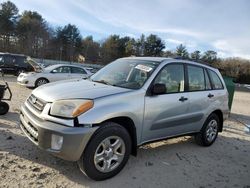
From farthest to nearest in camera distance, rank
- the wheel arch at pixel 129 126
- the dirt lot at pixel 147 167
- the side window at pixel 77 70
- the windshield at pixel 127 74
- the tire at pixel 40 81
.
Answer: the side window at pixel 77 70
the tire at pixel 40 81
the windshield at pixel 127 74
the wheel arch at pixel 129 126
the dirt lot at pixel 147 167

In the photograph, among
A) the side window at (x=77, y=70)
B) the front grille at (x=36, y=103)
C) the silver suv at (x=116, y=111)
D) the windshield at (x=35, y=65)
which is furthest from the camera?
the windshield at (x=35, y=65)

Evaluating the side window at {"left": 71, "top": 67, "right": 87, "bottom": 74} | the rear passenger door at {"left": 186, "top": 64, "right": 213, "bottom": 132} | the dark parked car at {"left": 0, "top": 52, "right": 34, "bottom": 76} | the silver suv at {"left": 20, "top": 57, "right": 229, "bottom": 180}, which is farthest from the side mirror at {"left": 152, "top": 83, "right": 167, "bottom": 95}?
the dark parked car at {"left": 0, "top": 52, "right": 34, "bottom": 76}

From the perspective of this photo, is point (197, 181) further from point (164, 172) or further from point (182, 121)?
point (182, 121)

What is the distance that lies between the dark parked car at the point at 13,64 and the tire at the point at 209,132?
1677cm

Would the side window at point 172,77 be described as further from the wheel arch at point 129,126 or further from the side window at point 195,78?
the wheel arch at point 129,126

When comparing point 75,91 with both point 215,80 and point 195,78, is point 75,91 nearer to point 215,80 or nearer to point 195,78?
point 195,78

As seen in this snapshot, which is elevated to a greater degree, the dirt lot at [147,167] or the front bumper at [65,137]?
the front bumper at [65,137]

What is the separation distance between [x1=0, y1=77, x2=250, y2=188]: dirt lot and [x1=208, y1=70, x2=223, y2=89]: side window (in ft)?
4.46

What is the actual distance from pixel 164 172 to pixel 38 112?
7.34ft

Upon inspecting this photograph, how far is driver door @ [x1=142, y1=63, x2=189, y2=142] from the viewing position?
5.08 m

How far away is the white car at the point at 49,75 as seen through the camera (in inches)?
605

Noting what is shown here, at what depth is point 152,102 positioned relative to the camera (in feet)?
16.6

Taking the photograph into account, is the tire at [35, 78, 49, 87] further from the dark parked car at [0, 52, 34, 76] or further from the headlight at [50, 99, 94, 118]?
the headlight at [50, 99, 94, 118]

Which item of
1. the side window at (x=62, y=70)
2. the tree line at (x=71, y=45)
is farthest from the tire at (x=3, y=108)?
the tree line at (x=71, y=45)
